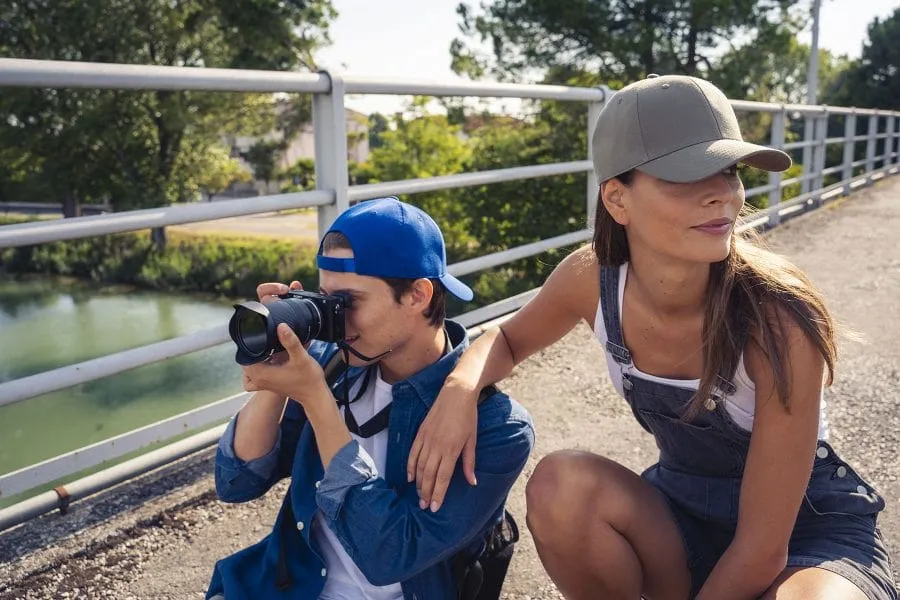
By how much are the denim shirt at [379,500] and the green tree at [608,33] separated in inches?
720

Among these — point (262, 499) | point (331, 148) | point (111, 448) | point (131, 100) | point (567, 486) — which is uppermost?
point (131, 100)

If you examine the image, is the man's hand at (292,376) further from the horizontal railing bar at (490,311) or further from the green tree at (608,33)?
the green tree at (608,33)

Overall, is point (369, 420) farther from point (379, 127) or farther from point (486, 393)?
point (379, 127)

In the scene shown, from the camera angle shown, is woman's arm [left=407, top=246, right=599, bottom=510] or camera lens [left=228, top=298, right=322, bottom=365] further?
woman's arm [left=407, top=246, right=599, bottom=510]

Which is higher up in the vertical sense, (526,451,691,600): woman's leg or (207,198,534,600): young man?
(207,198,534,600): young man

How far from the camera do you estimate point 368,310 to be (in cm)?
153

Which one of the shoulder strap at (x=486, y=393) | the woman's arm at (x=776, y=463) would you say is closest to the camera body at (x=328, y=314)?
the shoulder strap at (x=486, y=393)

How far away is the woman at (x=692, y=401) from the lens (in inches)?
59.3

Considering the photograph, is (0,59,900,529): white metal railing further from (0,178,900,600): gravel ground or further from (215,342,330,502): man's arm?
(215,342,330,502): man's arm

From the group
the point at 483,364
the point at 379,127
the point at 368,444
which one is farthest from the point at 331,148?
the point at 379,127

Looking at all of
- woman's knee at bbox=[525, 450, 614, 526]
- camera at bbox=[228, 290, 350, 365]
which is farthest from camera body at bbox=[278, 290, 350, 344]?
woman's knee at bbox=[525, 450, 614, 526]

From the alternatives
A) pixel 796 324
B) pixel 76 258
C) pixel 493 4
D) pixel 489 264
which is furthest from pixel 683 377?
pixel 76 258

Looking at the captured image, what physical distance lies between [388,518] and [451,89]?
2455 mm

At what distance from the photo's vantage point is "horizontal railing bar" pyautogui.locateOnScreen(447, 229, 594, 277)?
3.74m
